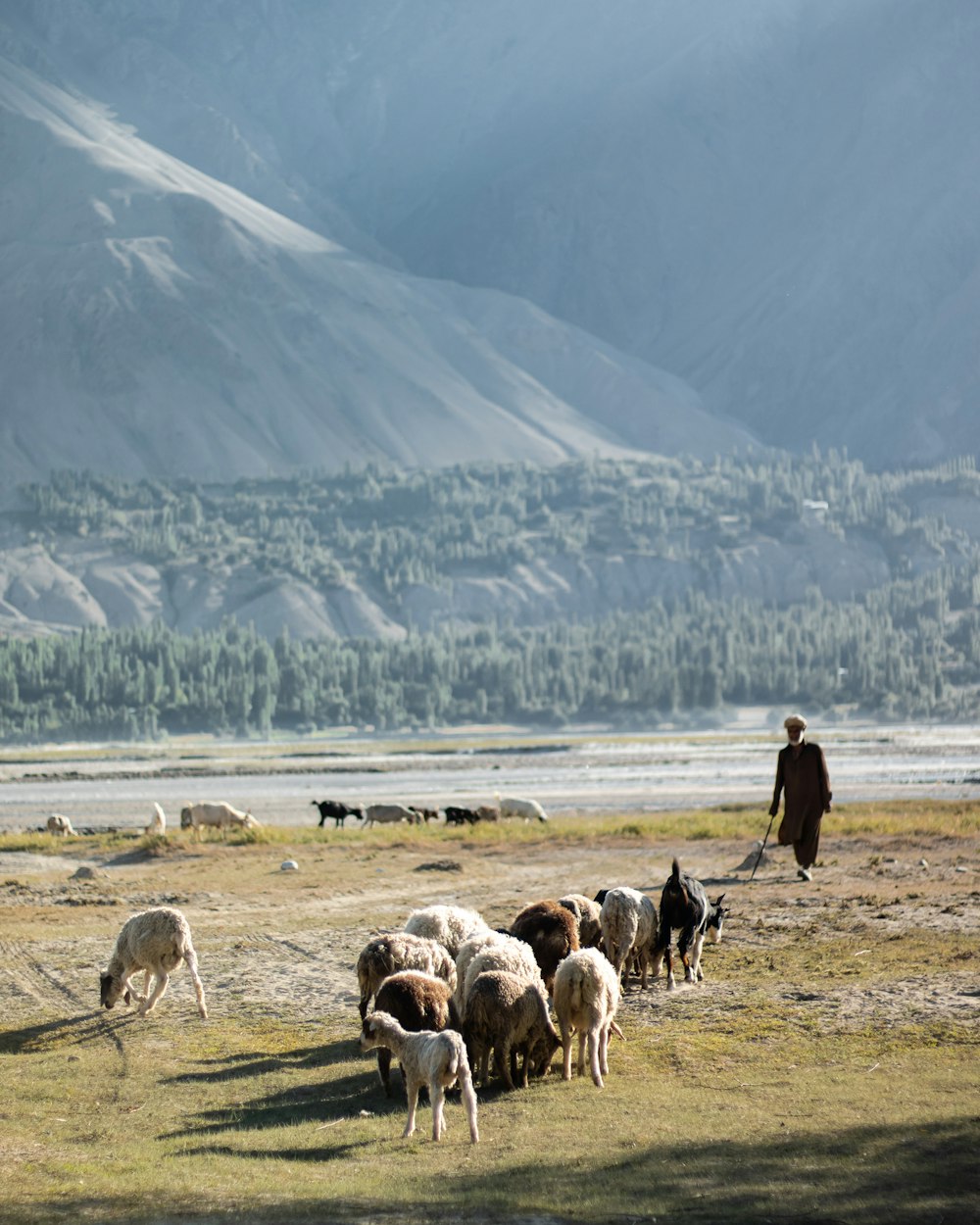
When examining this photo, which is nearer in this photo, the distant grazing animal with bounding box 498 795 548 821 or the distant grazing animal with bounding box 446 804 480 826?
the distant grazing animal with bounding box 446 804 480 826

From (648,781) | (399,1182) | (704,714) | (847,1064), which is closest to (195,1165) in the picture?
(399,1182)

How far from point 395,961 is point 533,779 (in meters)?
77.1

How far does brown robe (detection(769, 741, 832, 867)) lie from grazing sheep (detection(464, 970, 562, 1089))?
32.1 feet

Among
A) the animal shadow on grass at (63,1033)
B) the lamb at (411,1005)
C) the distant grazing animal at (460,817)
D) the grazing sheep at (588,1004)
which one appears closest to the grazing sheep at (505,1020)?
the grazing sheep at (588,1004)

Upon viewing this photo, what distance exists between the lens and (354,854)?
43250 millimetres

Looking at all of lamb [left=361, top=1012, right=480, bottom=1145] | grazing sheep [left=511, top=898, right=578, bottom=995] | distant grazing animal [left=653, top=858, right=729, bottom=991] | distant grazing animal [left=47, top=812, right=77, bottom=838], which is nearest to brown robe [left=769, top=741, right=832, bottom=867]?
distant grazing animal [left=653, top=858, right=729, bottom=991]

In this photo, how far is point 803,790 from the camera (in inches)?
1056

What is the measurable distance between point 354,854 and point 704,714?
135m

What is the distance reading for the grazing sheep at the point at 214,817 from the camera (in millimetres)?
53688

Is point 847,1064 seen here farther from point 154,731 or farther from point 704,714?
point 704,714

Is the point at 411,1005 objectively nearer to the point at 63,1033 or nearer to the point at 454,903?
the point at 63,1033

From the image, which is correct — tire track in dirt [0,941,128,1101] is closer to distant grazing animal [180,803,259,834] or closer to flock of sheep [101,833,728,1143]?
flock of sheep [101,833,728,1143]

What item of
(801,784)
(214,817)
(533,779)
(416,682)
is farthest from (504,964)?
(416,682)

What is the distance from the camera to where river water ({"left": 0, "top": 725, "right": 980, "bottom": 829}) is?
2894 inches
